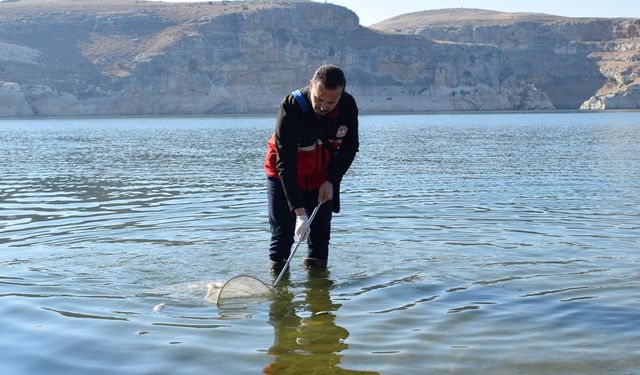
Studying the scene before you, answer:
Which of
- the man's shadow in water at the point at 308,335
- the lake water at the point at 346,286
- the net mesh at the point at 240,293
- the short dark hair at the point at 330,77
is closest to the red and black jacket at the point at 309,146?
the short dark hair at the point at 330,77

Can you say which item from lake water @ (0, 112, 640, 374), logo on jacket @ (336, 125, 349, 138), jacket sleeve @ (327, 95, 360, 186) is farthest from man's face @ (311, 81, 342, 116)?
lake water @ (0, 112, 640, 374)

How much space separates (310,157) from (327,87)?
3.55 feet

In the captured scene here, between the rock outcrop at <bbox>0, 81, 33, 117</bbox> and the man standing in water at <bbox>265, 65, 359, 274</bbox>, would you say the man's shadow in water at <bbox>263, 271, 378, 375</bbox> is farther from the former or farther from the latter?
the rock outcrop at <bbox>0, 81, 33, 117</bbox>

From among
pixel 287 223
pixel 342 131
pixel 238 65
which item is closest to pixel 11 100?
pixel 238 65

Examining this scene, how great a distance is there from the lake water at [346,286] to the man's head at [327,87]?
195 centimetres

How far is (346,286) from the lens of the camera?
8633mm

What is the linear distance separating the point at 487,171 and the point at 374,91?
13740cm

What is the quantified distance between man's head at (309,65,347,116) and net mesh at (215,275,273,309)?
184cm

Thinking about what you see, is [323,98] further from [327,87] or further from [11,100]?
[11,100]

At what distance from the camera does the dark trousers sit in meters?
8.59

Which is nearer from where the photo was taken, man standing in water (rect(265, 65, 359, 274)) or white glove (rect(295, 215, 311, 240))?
man standing in water (rect(265, 65, 359, 274))

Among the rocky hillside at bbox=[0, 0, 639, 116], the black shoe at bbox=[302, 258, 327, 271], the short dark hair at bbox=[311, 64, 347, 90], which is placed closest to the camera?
the short dark hair at bbox=[311, 64, 347, 90]

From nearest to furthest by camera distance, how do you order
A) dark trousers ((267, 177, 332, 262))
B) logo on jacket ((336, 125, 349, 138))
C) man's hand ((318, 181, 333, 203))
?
logo on jacket ((336, 125, 349, 138)) < man's hand ((318, 181, 333, 203)) < dark trousers ((267, 177, 332, 262))

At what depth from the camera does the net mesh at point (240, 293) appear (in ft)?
25.6
